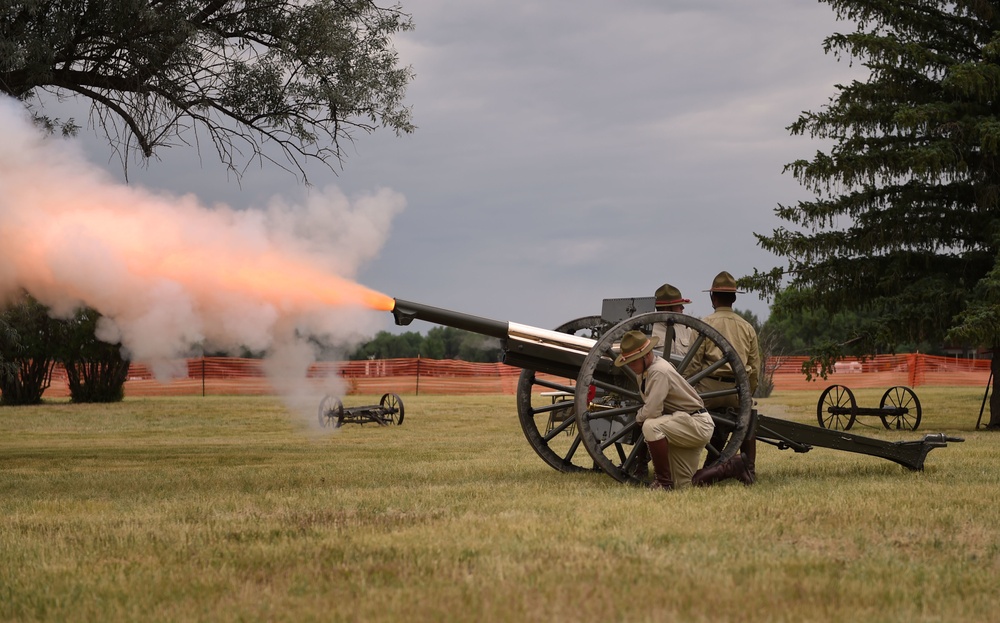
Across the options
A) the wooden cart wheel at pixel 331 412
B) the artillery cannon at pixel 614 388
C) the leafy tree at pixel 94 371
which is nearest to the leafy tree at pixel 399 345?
the leafy tree at pixel 94 371

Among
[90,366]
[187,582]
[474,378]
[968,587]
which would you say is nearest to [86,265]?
[187,582]

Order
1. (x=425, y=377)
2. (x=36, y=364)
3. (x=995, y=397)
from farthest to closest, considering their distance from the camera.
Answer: (x=425, y=377) → (x=36, y=364) → (x=995, y=397)

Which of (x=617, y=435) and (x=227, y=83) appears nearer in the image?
(x=617, y=435)

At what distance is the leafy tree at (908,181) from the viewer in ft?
64.6

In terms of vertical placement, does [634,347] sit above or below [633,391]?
above

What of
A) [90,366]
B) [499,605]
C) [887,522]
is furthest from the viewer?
[90,366]

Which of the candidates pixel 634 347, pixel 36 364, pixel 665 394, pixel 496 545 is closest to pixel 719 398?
pixel 665 394

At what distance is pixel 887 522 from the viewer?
6906 mm

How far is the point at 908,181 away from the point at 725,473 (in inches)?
539

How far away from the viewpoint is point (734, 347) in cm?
927

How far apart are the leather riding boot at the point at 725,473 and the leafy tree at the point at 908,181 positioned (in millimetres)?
11739

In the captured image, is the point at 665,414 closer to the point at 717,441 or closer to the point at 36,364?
the point at 717,441

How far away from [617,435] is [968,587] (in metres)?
4.20

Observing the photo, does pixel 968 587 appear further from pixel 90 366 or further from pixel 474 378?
pixel 474 378
